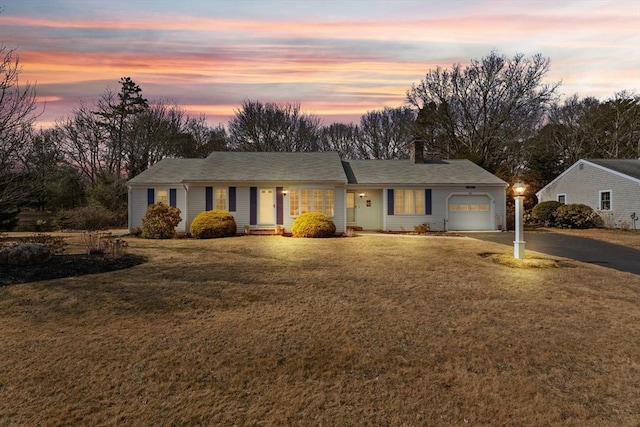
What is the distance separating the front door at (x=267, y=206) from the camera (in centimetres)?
1681

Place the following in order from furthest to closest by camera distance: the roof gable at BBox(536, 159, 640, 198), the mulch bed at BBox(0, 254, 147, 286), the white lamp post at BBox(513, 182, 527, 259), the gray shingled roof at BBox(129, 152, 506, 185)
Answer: the roof gable at BBox(536, 159, 640, 198)
the gray shingled roof at BBox(129, 152, 506, 185)
the white lamp post at BBox(513, 182, 527, 259)
the mulch bed at BBox(0, 254, 147, 286)

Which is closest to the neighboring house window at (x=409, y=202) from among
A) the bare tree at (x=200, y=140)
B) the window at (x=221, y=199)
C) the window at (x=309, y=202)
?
the window at (x=309, y=202)

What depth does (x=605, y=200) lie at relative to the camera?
20.3m

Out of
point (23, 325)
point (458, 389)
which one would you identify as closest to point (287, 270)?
point (23, 325)

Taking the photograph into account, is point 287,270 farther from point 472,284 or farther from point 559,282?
point 559,282

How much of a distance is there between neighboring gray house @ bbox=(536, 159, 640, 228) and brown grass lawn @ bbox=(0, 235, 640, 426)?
1572 centimetres

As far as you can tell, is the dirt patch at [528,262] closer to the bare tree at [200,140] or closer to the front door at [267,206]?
the front door at [267,206]

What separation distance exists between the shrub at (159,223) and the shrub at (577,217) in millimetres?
22238

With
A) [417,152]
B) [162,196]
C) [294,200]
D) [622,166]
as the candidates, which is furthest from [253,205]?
[622,166]

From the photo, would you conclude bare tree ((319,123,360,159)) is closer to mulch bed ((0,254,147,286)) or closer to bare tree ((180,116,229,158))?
bare tree ((180,116,229,158))

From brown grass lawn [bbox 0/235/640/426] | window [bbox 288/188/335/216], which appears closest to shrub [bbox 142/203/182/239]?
window [bbox 288/188/335/216]

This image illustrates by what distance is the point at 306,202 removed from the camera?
16.8 meters

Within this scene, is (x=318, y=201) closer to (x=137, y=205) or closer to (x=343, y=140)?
(x=137, y=205)

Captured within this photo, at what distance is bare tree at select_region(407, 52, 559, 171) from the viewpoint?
96.5 feet
